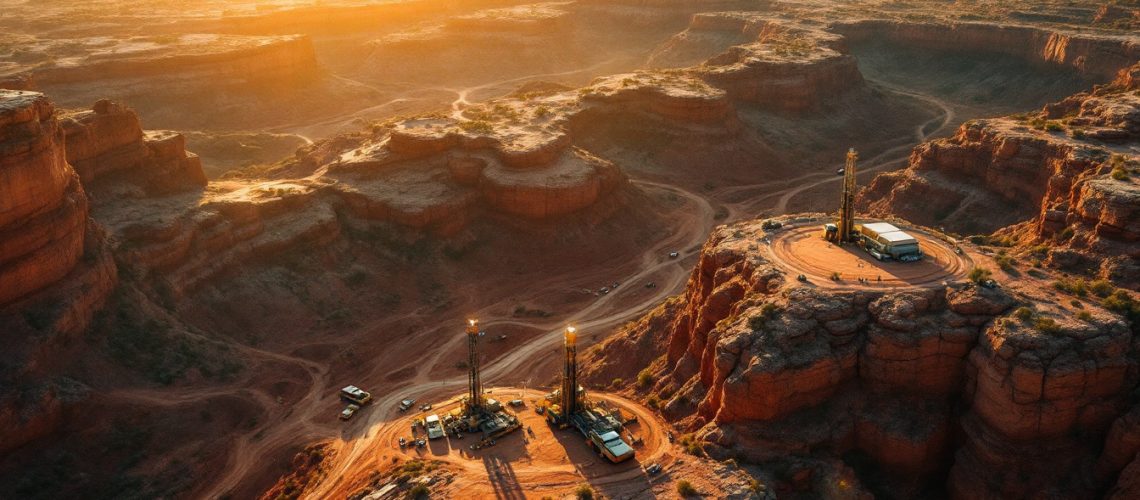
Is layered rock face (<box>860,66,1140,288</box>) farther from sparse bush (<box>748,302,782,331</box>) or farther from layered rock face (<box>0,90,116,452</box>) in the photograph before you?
layered rock face (<box>0,90,116,452</box>)

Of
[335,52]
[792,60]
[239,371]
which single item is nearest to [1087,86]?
[792,60]

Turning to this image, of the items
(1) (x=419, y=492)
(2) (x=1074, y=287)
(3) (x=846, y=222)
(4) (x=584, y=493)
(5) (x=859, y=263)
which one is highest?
(3) (x=846, y=222)

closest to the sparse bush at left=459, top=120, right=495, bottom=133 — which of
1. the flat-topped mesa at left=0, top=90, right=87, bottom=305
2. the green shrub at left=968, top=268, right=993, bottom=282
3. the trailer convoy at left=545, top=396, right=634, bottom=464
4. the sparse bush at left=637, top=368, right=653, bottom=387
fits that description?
the flat-topped mesa at left=0, top=90, right=87, bottom=305

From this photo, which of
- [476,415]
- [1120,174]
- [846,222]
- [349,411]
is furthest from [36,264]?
[1120,174]

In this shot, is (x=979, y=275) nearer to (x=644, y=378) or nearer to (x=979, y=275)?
(x=979, y=275)

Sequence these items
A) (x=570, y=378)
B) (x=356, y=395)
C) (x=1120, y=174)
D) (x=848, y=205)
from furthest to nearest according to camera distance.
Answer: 1. (x=356, y=395)
2. (x=1120, y=174)
3. (x=848, y=205)
4. (x=570, y=378)

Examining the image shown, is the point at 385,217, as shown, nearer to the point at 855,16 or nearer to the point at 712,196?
the point at 712,196

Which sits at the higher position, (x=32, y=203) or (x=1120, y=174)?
(x=32, y=203)
